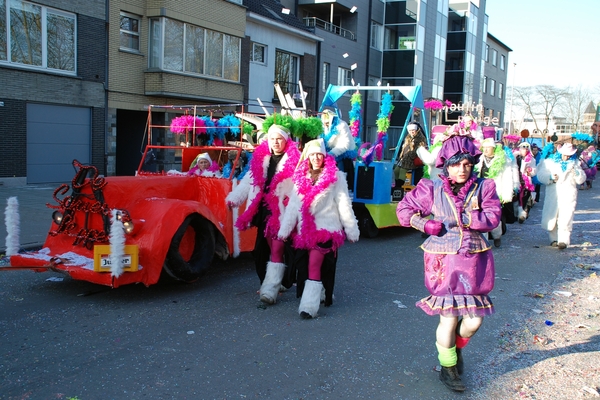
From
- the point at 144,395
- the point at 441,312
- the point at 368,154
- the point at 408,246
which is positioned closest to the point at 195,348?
the point at 144,395

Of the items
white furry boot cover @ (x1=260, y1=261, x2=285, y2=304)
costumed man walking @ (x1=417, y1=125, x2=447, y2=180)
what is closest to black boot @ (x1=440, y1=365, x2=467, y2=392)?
white furry boot cover @ (x1=260, y1=261, x2=285, y2=304)

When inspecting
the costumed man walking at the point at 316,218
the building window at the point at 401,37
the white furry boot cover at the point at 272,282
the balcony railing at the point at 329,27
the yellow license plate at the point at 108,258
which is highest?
the building window at the point at 401,37

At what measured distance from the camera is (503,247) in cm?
981

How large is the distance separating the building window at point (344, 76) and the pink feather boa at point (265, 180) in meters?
24.3

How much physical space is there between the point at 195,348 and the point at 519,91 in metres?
71.8

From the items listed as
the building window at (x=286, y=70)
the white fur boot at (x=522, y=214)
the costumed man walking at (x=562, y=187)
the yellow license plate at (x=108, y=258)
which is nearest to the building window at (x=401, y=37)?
the building window at (x=286, y=70)

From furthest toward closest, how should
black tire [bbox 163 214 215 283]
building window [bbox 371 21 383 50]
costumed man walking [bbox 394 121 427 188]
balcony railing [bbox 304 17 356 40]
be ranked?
building window [bbox 371 21 383 50], balcony railing [bbox 304 17 356 40], costumed man walking [bbox 394 121 427 188], black tire [bbox 163 214 215 283]

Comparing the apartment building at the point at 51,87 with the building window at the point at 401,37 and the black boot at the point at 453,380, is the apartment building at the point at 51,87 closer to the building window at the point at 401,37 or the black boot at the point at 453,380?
the black boot at the point at 453,380

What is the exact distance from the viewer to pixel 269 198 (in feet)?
19.2

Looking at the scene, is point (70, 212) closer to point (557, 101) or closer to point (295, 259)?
point (295, 259)

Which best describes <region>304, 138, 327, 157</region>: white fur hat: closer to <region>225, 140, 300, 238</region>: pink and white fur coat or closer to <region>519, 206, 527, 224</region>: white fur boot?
<region>225, 140, 300, 238</region>: pink and white fur coat

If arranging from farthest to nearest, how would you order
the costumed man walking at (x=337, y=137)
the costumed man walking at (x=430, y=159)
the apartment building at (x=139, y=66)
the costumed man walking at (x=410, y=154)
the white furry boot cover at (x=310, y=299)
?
the apartment building at (x=139, y=66) < the costumed man walking at (x=410, y=154) < the costumed man walking at (x=430, y=159) < the costumed man walking at (x=337, y=137) < the white furry boot cover at (x=310, y=299)

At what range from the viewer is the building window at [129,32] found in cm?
1778

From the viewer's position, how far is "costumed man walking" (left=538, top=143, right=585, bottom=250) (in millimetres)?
9422
